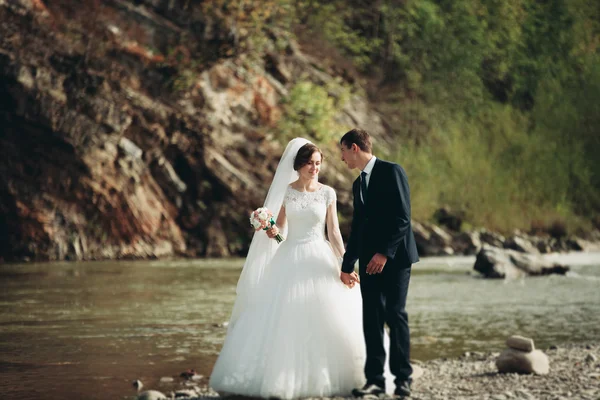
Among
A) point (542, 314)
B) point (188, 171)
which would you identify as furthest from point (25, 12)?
point (542, 314)

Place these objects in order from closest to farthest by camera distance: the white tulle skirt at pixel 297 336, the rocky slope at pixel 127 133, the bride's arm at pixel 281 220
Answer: the white tulle skirt at pixel 297 336 < the bride's arm at pixel 281 220 < the rocky slope at pixel 127 133

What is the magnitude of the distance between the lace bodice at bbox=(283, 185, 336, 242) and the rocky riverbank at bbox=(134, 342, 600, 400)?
1487mm

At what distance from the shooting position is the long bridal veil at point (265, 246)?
8.00m

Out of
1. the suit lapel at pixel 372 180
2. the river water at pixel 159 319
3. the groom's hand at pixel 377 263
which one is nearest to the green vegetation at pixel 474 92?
the river water at pixel 159 319

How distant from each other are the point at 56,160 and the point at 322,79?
1638 centimetres

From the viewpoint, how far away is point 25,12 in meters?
31.8

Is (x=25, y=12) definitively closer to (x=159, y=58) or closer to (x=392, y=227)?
(x=159, y=58)

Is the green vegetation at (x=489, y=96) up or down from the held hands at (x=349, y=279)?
up

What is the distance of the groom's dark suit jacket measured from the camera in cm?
706

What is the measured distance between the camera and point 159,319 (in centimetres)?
1478

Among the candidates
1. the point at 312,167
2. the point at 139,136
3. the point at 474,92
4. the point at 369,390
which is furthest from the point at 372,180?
the point at 474,92

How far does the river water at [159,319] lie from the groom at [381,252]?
2.83 meters

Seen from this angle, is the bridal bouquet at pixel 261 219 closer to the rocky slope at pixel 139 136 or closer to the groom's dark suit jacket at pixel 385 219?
the groom's dark suit jacket at pixel 385 219

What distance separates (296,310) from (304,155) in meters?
1.35
